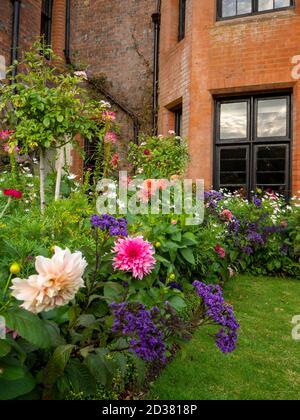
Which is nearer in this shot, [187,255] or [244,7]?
[187,255]

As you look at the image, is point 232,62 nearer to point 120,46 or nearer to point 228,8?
point 228,8

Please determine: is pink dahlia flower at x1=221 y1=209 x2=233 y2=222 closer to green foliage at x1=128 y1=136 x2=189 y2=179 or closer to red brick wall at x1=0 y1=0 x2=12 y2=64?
green foliage at x1=128 y1=136 x2=189 y2=179

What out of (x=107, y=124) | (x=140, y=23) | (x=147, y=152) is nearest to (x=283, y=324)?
(x=107, y=124)

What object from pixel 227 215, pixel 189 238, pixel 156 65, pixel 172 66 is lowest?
pixel 189 238

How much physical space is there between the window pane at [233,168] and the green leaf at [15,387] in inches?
284

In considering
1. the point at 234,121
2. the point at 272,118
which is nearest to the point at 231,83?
the point at 234,121

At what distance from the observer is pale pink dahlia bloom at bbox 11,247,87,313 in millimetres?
1185

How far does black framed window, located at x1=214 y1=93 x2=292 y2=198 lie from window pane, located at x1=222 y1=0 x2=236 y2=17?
1704mm

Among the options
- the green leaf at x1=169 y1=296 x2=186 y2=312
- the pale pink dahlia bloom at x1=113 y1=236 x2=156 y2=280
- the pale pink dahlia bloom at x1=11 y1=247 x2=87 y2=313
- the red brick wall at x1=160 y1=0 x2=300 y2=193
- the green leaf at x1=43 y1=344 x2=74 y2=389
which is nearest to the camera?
the pale pink dahlia bloom at x1=11 y1=247 x2=87 y2=313

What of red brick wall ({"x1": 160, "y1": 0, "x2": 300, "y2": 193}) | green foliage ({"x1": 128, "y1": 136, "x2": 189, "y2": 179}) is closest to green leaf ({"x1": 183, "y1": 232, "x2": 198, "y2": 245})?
green foliage ({"x1": 128, "y1": 136, "x2": 189, "y2": 179})

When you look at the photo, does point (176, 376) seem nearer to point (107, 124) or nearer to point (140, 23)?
point (107, 124)

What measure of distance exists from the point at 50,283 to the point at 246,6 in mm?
8458

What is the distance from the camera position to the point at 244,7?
8219 mm

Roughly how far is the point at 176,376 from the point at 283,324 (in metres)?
1.62
